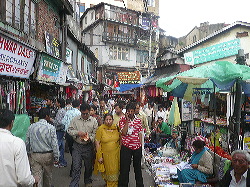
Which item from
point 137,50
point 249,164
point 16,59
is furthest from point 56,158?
point 137,50

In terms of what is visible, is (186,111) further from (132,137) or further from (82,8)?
(82,8)

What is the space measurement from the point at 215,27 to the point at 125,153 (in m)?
33.2

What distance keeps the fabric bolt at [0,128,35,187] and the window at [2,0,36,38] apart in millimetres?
5085

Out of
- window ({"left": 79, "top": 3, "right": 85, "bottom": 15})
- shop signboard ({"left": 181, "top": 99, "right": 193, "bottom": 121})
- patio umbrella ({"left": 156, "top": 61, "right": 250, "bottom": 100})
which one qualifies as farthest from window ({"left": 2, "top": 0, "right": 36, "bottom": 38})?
window ({"left": 79, "top": 3, "right": 85, "bottom": 15})

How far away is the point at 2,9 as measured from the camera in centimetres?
646

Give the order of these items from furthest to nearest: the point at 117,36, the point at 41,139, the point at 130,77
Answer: the point at 117,36
the point at 130,77
the point at 41,139

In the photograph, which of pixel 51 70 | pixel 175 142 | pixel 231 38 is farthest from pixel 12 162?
pixel 231 38

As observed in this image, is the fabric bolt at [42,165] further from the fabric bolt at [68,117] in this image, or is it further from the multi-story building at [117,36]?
the multi-story building at [117,36]

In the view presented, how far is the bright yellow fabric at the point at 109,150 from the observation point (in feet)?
17.0

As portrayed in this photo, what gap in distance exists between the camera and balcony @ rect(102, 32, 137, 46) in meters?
36.5

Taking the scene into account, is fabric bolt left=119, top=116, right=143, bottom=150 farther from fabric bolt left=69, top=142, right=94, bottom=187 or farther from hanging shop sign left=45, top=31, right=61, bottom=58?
hanging shop sign left=45, top=31, right=61, bottom=58

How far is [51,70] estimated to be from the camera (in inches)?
→ 342

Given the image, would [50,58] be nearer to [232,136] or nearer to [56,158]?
[56,158]

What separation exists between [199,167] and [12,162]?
4.03m
